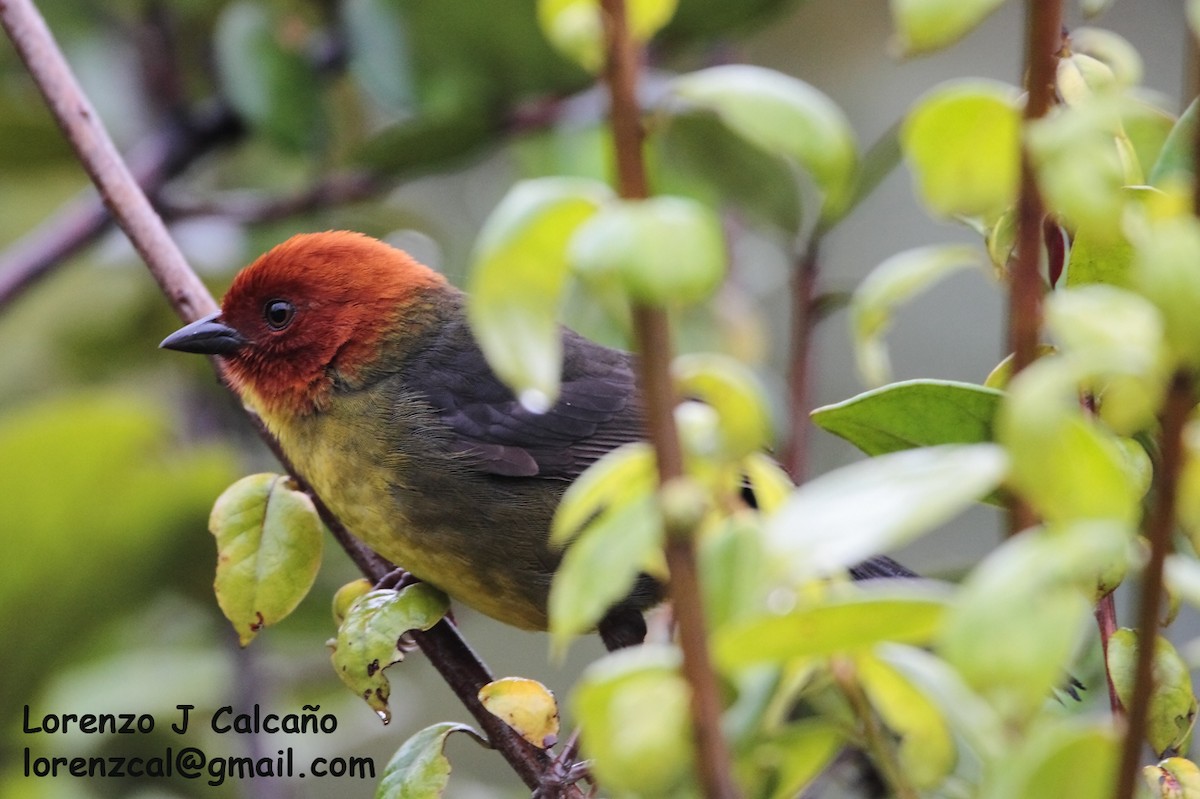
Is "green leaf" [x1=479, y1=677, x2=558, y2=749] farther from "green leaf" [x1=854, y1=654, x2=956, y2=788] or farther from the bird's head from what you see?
the bird's head

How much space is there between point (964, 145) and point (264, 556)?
4.50 feet

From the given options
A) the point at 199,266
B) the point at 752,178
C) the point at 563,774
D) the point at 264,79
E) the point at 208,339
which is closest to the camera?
the point at 563,774

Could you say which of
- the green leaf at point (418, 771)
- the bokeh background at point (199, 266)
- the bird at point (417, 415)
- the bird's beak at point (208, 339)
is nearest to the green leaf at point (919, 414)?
the green leaf at point (418, 771)

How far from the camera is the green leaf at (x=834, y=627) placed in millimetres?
836

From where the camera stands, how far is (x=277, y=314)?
3.38 meters

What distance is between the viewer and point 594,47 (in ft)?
2.86

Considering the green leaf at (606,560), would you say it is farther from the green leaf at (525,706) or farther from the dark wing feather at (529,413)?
the dark wing feather at (529,413)

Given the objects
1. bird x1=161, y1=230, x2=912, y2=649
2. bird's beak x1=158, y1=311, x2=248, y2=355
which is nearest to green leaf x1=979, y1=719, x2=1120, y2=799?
bird x1=161, y1=230, x2=912, y2=649

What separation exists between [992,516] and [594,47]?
20.2ft

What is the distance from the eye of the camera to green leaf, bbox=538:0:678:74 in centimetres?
87

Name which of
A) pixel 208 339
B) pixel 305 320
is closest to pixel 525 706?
pixel 208 339

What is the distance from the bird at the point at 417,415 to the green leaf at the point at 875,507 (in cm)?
209

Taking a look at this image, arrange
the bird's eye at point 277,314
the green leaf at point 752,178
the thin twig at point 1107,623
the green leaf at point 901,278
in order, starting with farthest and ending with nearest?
the bird's eye at point 277,314
the green leaf at point 752,178
the thin twig at point 1107,623
the green leaf at point 901,278

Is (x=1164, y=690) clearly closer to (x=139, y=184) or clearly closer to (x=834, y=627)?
(x=834, y=627)
